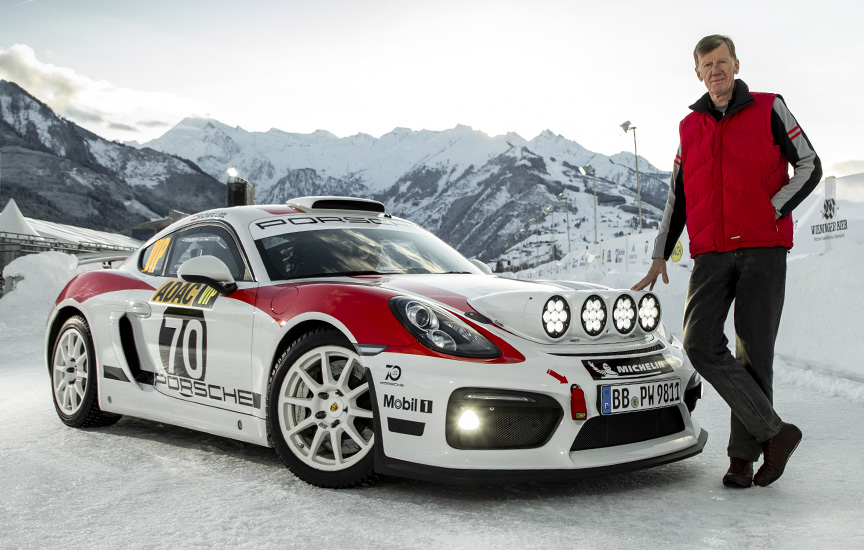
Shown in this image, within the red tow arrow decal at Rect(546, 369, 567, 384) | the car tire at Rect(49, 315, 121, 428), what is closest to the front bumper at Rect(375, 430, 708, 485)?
the red tow arrow decal at Rect(546, 369, 567, 384)

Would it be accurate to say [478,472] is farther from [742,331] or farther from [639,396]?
[742,331]

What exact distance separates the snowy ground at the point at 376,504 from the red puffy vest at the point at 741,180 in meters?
1.08

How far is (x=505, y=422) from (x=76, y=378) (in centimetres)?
312

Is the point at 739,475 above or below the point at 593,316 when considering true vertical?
below

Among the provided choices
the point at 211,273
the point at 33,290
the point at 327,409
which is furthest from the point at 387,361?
the point at 33,290

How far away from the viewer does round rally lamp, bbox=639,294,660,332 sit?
3.46m

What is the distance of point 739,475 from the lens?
325cm

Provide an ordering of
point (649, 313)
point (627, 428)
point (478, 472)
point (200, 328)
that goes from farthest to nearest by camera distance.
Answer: point (200, 328) < point (649, 313) < point (627, 428) < point (478, 472)

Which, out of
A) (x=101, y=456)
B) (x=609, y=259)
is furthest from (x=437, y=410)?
(x=609, y=259)

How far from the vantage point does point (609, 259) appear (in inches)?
1454

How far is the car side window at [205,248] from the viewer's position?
4074 millimetres

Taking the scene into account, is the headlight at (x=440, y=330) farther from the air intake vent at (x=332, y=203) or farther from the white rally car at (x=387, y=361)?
the air intake vent at (x=332, y=203)

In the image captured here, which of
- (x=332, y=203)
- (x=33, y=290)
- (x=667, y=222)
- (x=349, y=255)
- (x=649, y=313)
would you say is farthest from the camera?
(x=33, y=290)

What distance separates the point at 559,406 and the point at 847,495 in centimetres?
129
